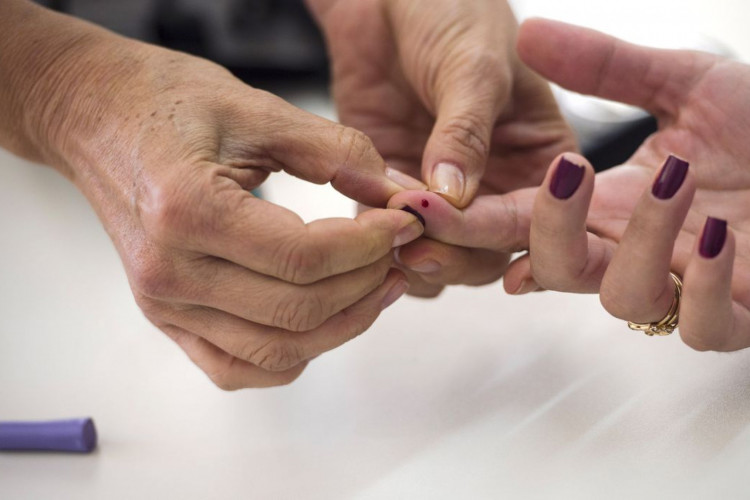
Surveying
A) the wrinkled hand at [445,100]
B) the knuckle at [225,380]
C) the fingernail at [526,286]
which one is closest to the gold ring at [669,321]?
the fingernail at [526,286]

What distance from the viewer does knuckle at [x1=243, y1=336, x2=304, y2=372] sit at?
844 mm

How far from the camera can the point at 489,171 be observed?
1.26 meters

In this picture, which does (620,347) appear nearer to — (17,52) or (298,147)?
(298,147)

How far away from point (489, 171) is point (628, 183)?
0.28 m

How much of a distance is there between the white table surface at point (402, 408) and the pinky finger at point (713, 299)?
10 cm

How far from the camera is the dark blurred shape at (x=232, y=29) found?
1.63 meters

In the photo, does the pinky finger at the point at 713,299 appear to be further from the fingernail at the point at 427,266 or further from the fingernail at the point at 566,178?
the fingernail at the point at 427,266

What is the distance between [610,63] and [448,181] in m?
0.34

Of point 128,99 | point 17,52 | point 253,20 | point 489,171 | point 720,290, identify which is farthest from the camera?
point 253,20

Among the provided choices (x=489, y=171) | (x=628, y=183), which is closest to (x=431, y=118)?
(x=489, y=171)

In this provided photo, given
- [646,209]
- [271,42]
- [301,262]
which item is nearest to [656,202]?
[646,209]

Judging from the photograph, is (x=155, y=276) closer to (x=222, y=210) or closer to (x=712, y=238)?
(x=222, y=210)

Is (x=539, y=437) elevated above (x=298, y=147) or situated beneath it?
situated beneath

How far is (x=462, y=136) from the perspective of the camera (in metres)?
0.98
